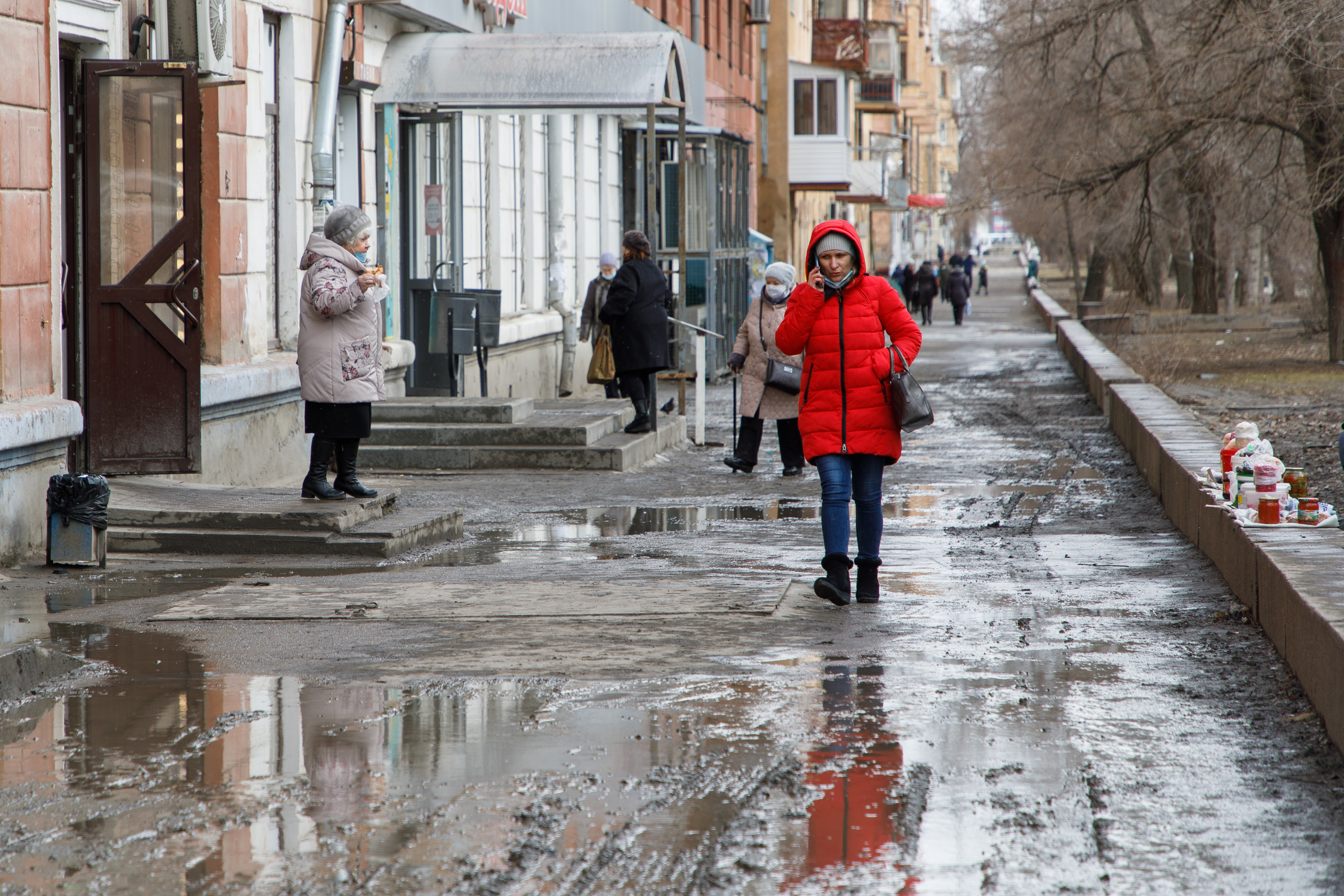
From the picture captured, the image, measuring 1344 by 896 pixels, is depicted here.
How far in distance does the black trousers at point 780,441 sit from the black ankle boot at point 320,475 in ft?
13.7

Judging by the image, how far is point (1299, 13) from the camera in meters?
18.1

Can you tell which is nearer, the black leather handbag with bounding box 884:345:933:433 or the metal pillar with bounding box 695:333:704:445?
the black leather handbag with bounding box 884:345:933:433

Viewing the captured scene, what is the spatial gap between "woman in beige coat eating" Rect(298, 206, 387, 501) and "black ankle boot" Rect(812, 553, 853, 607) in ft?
9.72

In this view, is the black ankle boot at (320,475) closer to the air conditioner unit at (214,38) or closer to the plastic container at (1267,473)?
the air conditioner unit at (214,38)

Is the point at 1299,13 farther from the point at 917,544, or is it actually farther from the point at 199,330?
the point at 199,330

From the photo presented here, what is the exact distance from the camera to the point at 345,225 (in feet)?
30.4

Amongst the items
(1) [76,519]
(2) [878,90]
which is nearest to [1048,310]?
(2) [878,90]

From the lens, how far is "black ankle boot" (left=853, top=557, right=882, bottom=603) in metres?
7.53

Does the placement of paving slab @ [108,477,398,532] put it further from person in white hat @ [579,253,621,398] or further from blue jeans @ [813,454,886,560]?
person in white hat @ [579,253,621,398]

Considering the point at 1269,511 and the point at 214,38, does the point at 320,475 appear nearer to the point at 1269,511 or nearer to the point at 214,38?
the point at 214,38

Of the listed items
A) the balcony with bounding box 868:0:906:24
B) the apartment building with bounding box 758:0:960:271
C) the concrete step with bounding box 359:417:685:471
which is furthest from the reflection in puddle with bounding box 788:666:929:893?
the balcony with bounding box 868:0:906:24

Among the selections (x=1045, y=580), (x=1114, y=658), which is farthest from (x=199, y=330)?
(x=1114, y=658)

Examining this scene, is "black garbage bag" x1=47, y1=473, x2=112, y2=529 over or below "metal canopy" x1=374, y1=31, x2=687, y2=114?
below

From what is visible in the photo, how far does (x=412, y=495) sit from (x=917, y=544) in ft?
12.7
